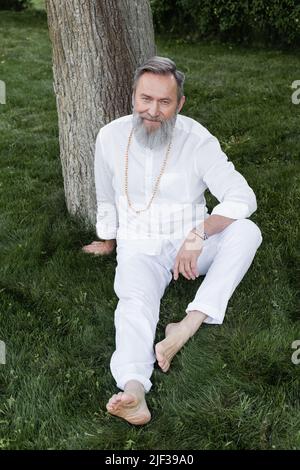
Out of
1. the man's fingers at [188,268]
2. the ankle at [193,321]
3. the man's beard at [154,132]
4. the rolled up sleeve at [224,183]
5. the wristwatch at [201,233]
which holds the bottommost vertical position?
the ankle at [193,321]

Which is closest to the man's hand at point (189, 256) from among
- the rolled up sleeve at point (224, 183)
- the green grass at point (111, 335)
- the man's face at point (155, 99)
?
the rolled up sleeve at point (224, 183)

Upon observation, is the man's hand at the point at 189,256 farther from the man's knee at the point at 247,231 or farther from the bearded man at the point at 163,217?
the man's knee at the point at 247,231

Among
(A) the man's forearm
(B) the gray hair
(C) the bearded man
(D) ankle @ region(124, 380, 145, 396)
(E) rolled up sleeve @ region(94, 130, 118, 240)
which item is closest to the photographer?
(D) ankle @ region(124, 380, 145, 396)

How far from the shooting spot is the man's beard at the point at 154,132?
11.5 feet

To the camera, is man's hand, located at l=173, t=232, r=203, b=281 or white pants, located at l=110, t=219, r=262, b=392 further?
man's hand, located at l=173, t=232, r=203, b=281

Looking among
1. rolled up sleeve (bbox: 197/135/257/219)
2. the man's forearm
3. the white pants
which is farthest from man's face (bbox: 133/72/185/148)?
the white pants

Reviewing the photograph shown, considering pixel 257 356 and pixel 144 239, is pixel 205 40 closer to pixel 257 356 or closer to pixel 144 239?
pixel 144 239

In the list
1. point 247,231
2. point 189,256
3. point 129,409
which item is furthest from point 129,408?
point 247,231

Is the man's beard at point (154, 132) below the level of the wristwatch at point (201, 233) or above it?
above

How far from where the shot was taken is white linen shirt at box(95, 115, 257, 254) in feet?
11.8

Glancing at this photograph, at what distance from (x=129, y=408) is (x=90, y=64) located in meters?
2.56

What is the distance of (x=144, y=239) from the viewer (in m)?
3.72

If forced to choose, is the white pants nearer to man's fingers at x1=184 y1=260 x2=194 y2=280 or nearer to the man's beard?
man's fingers at x1=184 y1=260 x2=194 y2=280

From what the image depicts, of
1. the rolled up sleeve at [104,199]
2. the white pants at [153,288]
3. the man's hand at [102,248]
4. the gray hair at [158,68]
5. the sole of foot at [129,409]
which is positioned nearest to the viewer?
the sole of foot at [129,409]
